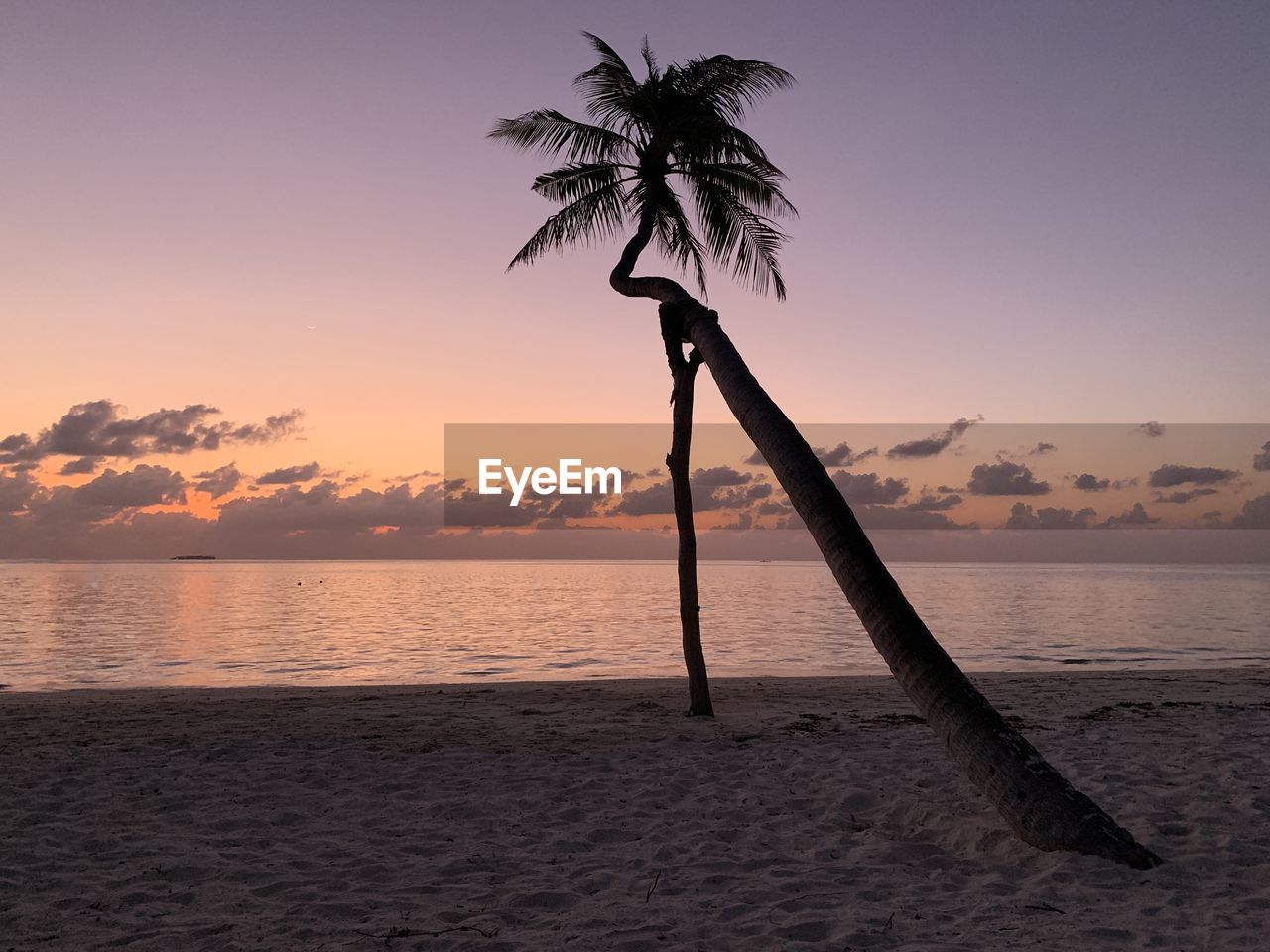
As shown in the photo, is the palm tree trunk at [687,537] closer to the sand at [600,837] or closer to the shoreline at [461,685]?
the sand at [600,837]

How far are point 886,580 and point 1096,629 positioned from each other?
3876 cm

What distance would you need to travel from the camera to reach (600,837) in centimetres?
714

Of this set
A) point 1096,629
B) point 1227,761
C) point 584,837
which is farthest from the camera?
point 1096,629

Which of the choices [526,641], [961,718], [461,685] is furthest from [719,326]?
[526,641]

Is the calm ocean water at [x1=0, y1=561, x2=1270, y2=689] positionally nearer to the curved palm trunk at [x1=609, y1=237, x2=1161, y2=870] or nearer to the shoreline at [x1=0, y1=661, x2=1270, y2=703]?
the shoreline at [x1=0, y1=661, x2=1270, y2=703]

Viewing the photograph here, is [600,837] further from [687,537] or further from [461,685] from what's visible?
[461,685]

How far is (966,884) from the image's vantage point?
5.93 m

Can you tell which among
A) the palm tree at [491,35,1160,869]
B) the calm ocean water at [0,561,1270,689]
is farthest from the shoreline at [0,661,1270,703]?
the palm tree at [491,35,1160,869]

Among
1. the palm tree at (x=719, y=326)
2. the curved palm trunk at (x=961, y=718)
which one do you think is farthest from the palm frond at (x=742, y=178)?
the curved palm trunk at (x=961, y=718)

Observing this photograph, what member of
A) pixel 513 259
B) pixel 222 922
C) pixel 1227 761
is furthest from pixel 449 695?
pixel 1227 761

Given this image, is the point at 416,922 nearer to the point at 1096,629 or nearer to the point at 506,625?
the point at 506,625

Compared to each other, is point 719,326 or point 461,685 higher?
point 719,326

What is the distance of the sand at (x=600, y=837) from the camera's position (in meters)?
5.25

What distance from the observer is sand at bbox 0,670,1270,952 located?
5250 millimetres
